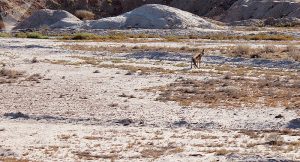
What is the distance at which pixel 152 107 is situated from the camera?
2541 centimetres

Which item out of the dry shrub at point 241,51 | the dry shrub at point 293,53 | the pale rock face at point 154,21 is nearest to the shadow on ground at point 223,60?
the dry shrub at point 293,53

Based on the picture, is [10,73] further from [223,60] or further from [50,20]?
[50,20]

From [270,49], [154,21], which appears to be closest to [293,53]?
[270,49]

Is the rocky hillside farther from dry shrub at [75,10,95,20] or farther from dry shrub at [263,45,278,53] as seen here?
dry shrub at [263,45,278,53]

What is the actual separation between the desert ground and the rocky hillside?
41876 millimetres

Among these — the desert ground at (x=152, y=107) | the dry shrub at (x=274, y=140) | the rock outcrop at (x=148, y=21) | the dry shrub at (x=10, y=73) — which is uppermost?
the rock outcrop at (x=148, y=21)

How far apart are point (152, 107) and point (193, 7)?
3064 inches

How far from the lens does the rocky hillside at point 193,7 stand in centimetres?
8662

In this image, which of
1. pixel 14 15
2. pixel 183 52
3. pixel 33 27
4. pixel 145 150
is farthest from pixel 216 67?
pixel 14 15

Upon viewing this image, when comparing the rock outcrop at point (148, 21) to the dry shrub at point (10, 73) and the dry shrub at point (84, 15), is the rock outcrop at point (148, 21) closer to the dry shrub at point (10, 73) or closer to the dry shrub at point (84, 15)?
the dry shrub at point (84, 15)

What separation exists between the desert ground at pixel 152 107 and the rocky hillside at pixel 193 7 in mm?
41876

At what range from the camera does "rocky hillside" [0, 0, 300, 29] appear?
86.6 metres

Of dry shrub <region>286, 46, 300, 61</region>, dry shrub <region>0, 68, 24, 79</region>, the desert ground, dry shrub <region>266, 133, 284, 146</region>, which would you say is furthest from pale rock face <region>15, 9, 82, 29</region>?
dry shrub <region>266, 133, 284, 146</region>

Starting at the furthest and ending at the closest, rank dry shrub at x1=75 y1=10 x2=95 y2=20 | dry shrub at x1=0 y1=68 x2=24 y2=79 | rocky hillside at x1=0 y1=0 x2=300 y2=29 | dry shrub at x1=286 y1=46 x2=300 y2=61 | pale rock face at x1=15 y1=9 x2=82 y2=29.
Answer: dry shrub at x1=75 y1=10 x2=95 y2=20, rocky hillside at x1=0 y1=0 x2=300 y2=29, pale rock face at x1=15 y1=9 x2=82 y2=29, dry shrub at x1=286 y1=46 x2=300 y2=61, dry shrub at x1=0 y1=68 x2=24 y2=79
